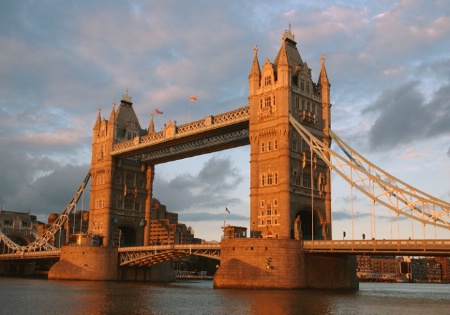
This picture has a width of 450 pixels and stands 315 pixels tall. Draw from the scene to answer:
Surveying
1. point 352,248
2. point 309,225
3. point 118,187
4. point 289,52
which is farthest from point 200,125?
point 352,248

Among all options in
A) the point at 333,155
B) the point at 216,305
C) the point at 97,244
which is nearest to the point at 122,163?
the point at 97,244

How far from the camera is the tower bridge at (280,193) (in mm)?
73000

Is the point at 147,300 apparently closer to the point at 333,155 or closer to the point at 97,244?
the point at 333,155

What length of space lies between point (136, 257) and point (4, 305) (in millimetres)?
50301

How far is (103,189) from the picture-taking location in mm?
115125

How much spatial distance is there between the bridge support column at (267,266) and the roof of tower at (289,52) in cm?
2580

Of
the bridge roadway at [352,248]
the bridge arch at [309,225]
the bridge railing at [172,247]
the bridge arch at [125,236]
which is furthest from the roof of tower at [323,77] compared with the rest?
the bridge arch at [125,236]

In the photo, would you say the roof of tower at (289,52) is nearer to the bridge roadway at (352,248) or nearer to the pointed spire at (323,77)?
the pointed spire at (323,77)

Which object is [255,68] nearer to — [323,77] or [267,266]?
[323,77]

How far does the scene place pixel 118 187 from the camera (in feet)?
→ 378

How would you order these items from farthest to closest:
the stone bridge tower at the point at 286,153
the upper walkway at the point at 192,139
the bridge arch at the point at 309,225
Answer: the upper walkway at the point at 192,139 < the stone bridge tower at the point at 286,153 < the bridge arch at the point at 309,225

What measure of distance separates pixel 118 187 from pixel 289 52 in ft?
150

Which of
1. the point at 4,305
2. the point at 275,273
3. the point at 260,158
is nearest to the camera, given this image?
the point at 4,305

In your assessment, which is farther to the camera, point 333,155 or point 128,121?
point 128,121
